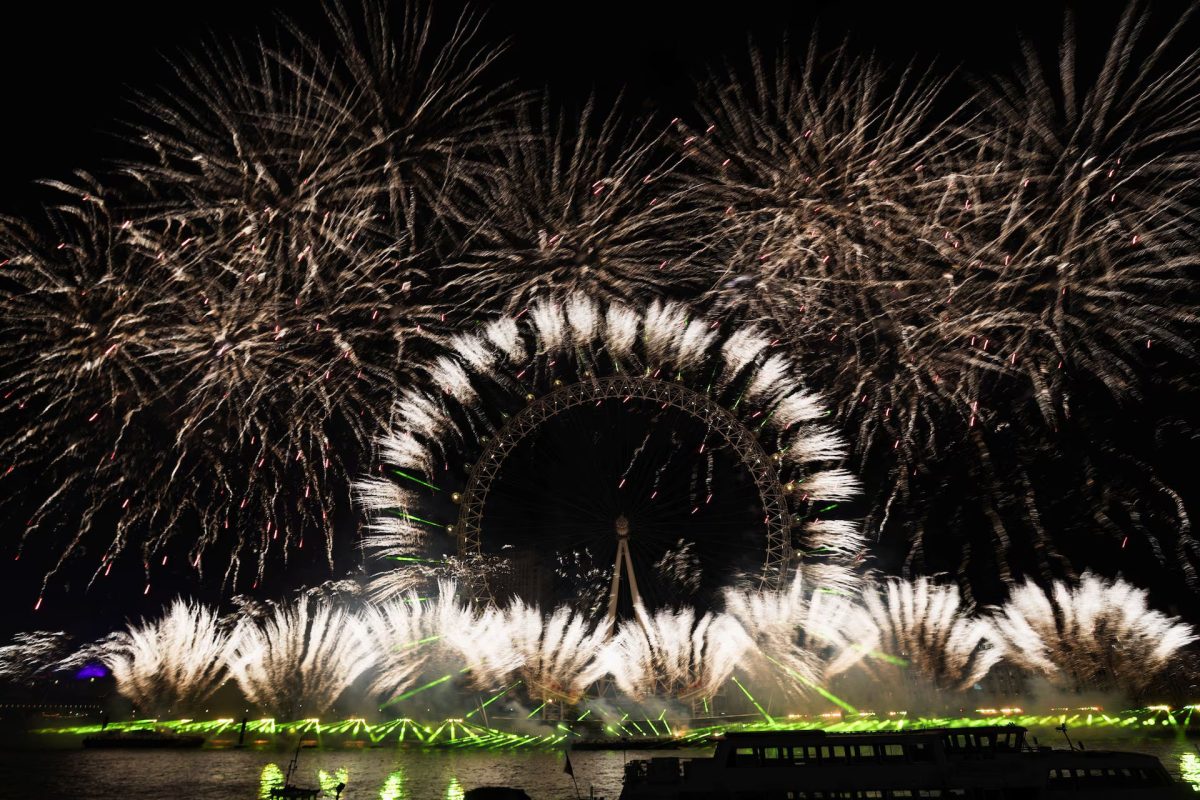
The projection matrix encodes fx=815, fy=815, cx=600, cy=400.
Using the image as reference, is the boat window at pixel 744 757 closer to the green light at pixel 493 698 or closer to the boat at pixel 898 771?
the boat at pixel 898 771

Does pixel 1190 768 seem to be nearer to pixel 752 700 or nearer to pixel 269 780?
pixel 752 700

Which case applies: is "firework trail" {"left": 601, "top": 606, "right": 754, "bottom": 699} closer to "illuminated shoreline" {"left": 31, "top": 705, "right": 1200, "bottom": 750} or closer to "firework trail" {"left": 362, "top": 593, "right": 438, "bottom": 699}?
"illuminated shoreline" {"left": 31, "top": 705, "right": 1200, "bottom": 750}

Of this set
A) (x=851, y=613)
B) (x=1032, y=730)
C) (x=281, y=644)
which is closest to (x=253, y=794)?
(x=281, y=644)

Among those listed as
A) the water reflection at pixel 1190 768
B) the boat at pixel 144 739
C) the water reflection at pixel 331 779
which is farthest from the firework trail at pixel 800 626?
the boat at pixel 144 739

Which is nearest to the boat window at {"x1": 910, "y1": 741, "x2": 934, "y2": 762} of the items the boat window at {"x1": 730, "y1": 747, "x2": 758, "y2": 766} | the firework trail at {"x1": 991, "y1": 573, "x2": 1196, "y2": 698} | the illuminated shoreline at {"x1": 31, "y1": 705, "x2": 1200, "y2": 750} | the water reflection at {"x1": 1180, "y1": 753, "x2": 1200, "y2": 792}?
the boat window at {"x1": 730, "y1": 747, "x2": 758, "y2": 766}

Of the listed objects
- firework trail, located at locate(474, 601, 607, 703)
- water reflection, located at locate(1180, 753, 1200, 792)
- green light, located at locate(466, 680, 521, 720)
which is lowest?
water reflection, located at locate(1180, 753, 1200, 792)

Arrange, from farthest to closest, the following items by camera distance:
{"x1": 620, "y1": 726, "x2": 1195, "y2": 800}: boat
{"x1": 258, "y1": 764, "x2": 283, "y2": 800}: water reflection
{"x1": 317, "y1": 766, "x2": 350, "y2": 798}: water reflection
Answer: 1. {"x1": 258, "y1": 764, "x2": 283, "y2": 800}: water reflection
2. {"x1": 317, "y1": 766, "x2": 350, "y2": 798}: water reflection
3. {"x1": 620, "y1": 726, "x2": 1195, "y2": 800}: boat

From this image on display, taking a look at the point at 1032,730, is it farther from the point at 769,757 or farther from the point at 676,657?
the point at 769,757
